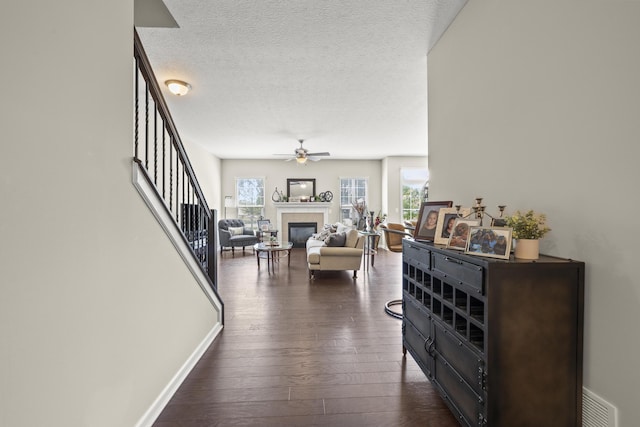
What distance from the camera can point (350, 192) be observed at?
8805 millimetres

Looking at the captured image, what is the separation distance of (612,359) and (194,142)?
7032mm

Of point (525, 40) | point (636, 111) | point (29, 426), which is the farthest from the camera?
point (525, 40)

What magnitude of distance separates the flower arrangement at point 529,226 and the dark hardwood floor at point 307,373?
116 cm

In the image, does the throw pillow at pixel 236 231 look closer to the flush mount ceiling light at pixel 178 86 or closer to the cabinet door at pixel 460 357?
the flush mount ceiling light at pixel 178 86

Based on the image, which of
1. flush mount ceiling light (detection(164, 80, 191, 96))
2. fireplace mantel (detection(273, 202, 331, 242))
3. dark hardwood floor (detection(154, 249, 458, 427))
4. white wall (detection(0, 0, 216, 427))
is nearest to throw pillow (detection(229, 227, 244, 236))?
fireplace mantel (detection(273, 202, 331, 242))

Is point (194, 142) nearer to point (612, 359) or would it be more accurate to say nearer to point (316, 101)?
point (316, 101)

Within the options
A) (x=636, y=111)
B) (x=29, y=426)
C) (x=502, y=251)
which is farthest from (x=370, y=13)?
(x=29, y=426)

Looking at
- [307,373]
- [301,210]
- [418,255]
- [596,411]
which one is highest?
[301,210]

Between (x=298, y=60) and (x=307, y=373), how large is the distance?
114 inches

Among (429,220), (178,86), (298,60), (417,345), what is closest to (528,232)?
(429,220)

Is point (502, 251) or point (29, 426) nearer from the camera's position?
point (29, 426)

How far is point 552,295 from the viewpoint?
127 cm

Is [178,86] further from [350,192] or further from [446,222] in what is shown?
[350,192]

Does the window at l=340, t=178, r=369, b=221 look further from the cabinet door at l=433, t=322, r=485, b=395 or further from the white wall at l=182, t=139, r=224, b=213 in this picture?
the cabinet door at l=433, t=322, r=485, b=395
